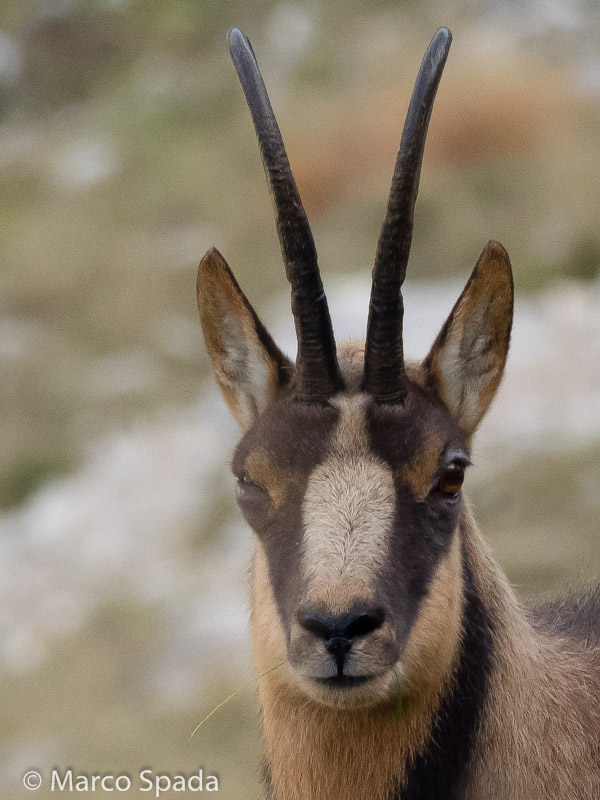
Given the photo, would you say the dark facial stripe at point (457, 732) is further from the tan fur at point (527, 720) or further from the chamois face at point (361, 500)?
the chamois face at point (361, 500)

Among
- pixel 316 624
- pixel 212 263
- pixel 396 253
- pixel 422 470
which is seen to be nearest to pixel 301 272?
pixel 396 253

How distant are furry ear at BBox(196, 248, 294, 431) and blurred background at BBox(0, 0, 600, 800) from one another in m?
5.65

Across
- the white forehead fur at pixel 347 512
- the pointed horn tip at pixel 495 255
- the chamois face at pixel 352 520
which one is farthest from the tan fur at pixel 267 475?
the pointed horn tip at pixel 495 255

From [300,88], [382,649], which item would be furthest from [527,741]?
[300,88]

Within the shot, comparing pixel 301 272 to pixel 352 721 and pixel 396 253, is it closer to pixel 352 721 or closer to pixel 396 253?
pixel 396 253

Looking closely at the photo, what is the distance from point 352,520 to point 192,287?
21083 mm

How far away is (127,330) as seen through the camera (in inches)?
990

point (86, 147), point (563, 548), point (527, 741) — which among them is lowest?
point (563, 548)

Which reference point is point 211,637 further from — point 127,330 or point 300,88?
point 300,88

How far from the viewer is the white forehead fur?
5.33 m

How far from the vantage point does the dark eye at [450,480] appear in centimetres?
582

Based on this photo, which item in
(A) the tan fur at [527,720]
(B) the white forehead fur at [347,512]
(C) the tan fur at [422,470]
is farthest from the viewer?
(A) the tan fur at [527,720]

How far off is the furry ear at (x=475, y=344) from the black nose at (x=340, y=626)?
1.58m

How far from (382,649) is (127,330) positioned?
67.2 feet
